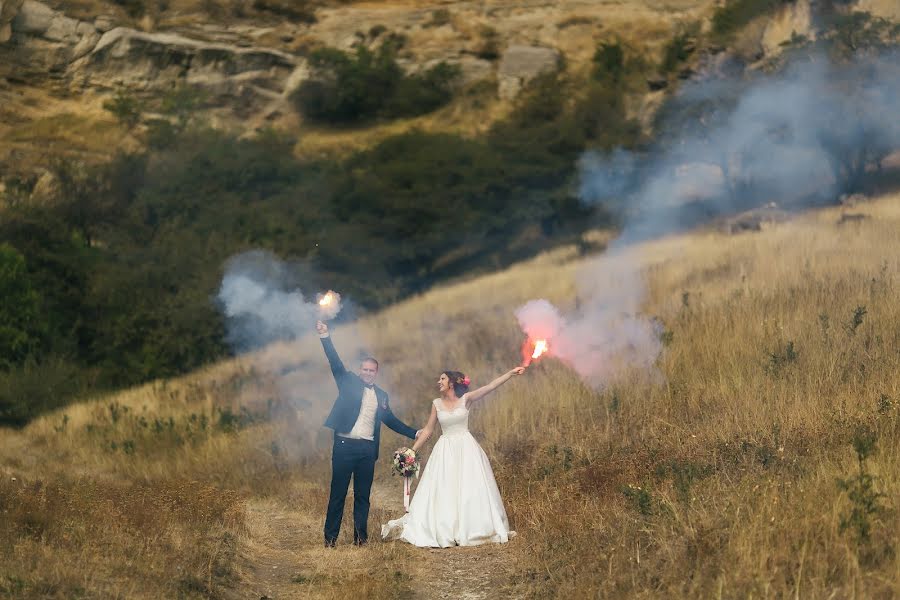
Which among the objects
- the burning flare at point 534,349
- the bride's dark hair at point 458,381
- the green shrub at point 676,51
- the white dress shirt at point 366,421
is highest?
the burning flare at point 534,349

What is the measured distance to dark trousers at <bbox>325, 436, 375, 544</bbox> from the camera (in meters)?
10.8

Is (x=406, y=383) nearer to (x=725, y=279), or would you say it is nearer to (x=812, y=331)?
(x=725, y=279)

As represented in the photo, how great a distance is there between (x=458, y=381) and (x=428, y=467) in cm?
86

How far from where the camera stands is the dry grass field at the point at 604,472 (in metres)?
7.60

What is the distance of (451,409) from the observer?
429 inches

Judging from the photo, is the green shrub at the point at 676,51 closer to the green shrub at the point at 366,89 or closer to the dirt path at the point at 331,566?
the green shrub at the point at 366,89

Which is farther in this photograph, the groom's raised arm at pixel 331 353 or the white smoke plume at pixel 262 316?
the white smoke plume at pixel 262 316

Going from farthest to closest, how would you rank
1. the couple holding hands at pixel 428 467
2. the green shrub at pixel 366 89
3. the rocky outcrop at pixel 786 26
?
the green shrub at pixel 366 89 → the rocky outcrop at pixel 786 26 → the couple holding hands at pixel 428 467

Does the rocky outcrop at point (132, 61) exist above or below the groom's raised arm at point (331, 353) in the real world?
below

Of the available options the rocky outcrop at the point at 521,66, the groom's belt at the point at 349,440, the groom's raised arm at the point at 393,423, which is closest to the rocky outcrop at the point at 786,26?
the rocky outcrop at the point at 521,66

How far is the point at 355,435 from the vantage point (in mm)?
10781

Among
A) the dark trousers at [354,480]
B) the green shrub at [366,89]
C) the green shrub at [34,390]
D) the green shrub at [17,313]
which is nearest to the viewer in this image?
the dark trousers at [354,480]

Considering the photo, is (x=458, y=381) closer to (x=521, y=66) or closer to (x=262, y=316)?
(x=262, y=316)

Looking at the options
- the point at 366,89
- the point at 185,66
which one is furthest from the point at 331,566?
the point at 185,66
